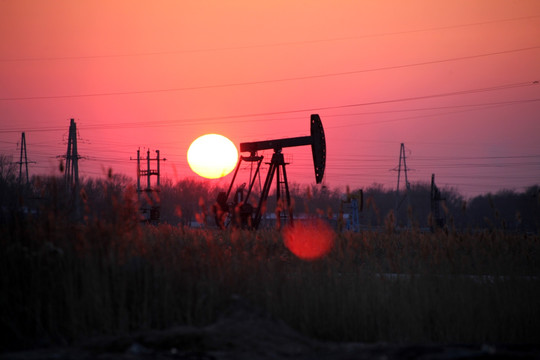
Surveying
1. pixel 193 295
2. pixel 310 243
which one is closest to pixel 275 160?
pixel 310 243

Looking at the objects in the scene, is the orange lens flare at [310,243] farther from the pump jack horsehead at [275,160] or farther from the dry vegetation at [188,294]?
the pump jack horsehead at [275,160]

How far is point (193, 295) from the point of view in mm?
6965

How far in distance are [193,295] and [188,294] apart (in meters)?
0.20

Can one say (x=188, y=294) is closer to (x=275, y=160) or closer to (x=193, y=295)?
(x=193, y=295)

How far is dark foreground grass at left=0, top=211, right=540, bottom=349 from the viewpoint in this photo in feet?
21.1

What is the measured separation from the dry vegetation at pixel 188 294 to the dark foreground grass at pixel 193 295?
0.05ft

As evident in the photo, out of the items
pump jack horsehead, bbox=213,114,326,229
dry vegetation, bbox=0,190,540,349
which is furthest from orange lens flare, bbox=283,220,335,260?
pump jack horsehead, bbox=213,114,326,229

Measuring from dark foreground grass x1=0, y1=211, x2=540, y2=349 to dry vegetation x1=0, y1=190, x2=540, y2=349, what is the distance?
0.05ft

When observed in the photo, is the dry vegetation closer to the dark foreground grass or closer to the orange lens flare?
the dark foreground grass

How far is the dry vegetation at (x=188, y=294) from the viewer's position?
6.43 m

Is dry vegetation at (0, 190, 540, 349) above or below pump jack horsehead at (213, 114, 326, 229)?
below

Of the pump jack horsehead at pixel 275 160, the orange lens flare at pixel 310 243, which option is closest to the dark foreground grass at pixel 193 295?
the orange lens flare at pixel 310 243

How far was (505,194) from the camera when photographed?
300ft

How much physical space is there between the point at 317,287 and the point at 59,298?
10.4 feet
